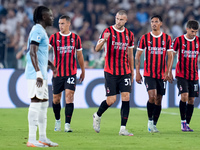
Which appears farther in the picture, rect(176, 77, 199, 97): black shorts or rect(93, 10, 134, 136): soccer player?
rect(176, 77, 199, 97): black shorts

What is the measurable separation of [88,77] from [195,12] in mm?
7579

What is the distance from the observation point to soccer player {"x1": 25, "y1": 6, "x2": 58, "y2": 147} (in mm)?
6070

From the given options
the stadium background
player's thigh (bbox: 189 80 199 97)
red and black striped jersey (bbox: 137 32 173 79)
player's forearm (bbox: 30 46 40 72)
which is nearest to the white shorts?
player's forearm (bbox: 30 46 40 72)

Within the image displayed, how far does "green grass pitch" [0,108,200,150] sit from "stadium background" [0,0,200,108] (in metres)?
1.78

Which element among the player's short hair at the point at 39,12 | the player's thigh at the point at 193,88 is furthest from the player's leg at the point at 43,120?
the player's thigh at the point at 193,88

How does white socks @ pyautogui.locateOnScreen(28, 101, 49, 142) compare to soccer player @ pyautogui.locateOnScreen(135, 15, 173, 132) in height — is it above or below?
below

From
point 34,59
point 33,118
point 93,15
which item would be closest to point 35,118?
point 33,118

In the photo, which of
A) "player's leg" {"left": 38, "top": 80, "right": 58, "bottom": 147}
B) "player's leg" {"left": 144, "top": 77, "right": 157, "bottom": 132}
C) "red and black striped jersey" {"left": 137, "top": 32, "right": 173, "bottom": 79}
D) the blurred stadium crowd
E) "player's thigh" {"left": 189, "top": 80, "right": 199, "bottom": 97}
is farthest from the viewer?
the blurred stadium crowd

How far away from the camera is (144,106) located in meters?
14.0

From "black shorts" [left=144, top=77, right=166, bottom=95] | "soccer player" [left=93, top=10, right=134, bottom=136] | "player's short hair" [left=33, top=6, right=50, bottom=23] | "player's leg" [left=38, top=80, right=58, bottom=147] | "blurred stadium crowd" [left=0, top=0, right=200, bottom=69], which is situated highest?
"blurred stadium crowd" [left=0, top=0, right=200, bottom=69]

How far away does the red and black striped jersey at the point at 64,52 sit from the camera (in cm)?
869

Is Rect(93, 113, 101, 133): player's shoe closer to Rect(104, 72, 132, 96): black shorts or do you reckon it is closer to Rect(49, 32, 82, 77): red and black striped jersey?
Rect(104, 72, 132, 96): black shorts

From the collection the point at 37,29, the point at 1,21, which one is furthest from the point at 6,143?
the point at 1,21

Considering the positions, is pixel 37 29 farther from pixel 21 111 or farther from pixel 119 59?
pixel 21 111
